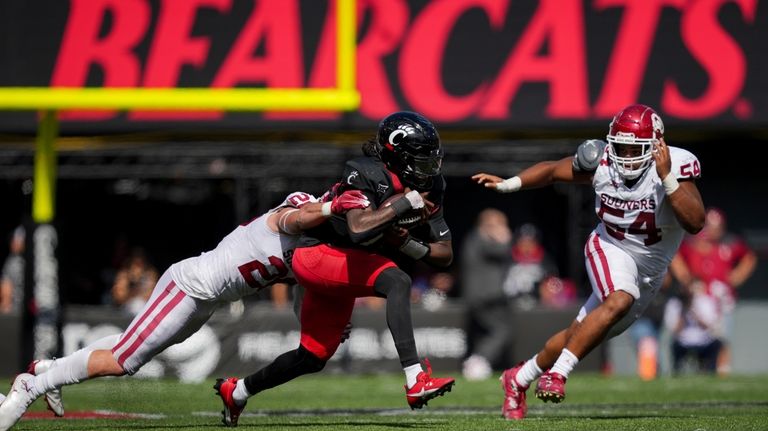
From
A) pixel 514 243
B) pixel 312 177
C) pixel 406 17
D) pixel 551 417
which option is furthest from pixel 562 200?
→ pixel 551 417

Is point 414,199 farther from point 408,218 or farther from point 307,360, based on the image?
point 307,360

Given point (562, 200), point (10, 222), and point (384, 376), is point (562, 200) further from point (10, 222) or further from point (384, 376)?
point (10, 222)

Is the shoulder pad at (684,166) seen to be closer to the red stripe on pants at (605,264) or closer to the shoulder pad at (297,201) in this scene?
the red stripe on pants at (605,264)

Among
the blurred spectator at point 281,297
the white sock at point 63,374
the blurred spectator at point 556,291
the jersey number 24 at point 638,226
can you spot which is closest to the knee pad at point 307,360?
the white sock at point 63,374

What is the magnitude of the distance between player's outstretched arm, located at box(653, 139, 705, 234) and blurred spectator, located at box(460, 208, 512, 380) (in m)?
5.95

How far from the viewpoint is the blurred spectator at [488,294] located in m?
12.7

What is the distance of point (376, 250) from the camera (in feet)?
21.3

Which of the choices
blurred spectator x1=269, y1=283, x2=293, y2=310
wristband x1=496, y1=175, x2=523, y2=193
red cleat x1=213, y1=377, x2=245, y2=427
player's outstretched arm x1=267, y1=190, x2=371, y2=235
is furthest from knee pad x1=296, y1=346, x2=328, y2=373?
blurred spectator x1=269, y1=283, x2=293, y2=310

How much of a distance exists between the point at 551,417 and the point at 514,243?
8.32 metres

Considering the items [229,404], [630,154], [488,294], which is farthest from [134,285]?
[630,154]

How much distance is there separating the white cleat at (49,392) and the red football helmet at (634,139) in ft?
10.5

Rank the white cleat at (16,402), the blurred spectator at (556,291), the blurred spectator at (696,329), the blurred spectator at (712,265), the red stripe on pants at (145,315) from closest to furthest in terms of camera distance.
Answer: the white cleat at (16,402)
the red stripe on pants at (145,315)
the blurred spectator at (696,329)
the blurred spectator at (712,265)
the blurred spectator at (556,291)

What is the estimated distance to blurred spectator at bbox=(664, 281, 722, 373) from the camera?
506 inches

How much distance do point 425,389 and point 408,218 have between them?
885 millimetres
